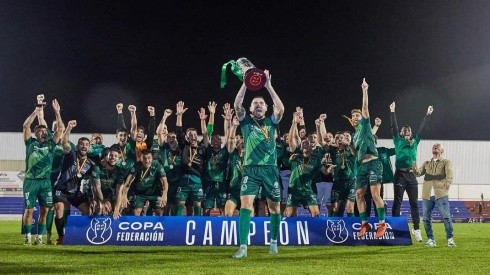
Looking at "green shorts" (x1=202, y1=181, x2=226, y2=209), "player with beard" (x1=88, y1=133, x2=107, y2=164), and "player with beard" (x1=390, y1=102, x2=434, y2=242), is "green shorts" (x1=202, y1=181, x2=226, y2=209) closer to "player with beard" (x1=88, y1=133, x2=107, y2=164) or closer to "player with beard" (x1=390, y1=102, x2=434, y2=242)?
"player with beard" (x1=88, y1=133, x2=107, y2=164)

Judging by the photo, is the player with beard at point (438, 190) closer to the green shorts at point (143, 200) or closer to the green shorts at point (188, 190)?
the green shorts at point (188, 190)

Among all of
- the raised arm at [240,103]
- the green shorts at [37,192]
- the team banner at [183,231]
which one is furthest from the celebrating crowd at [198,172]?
the raised arm at [240,103]

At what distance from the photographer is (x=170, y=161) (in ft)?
50.6

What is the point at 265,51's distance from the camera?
162ft

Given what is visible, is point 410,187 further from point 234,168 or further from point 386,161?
point 234,168

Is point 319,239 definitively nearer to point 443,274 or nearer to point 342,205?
point 342,205

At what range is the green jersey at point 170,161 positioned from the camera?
1528 centimetres

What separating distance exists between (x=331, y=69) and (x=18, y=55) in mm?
23705

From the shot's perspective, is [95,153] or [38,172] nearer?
[38,172]

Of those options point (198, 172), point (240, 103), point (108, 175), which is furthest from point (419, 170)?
point (108, 175)

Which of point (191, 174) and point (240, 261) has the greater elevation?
point (191, 174)

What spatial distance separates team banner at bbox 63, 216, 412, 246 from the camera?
12672 mm

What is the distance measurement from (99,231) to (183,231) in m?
1.68

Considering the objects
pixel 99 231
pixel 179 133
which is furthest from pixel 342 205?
pixel 99 231
